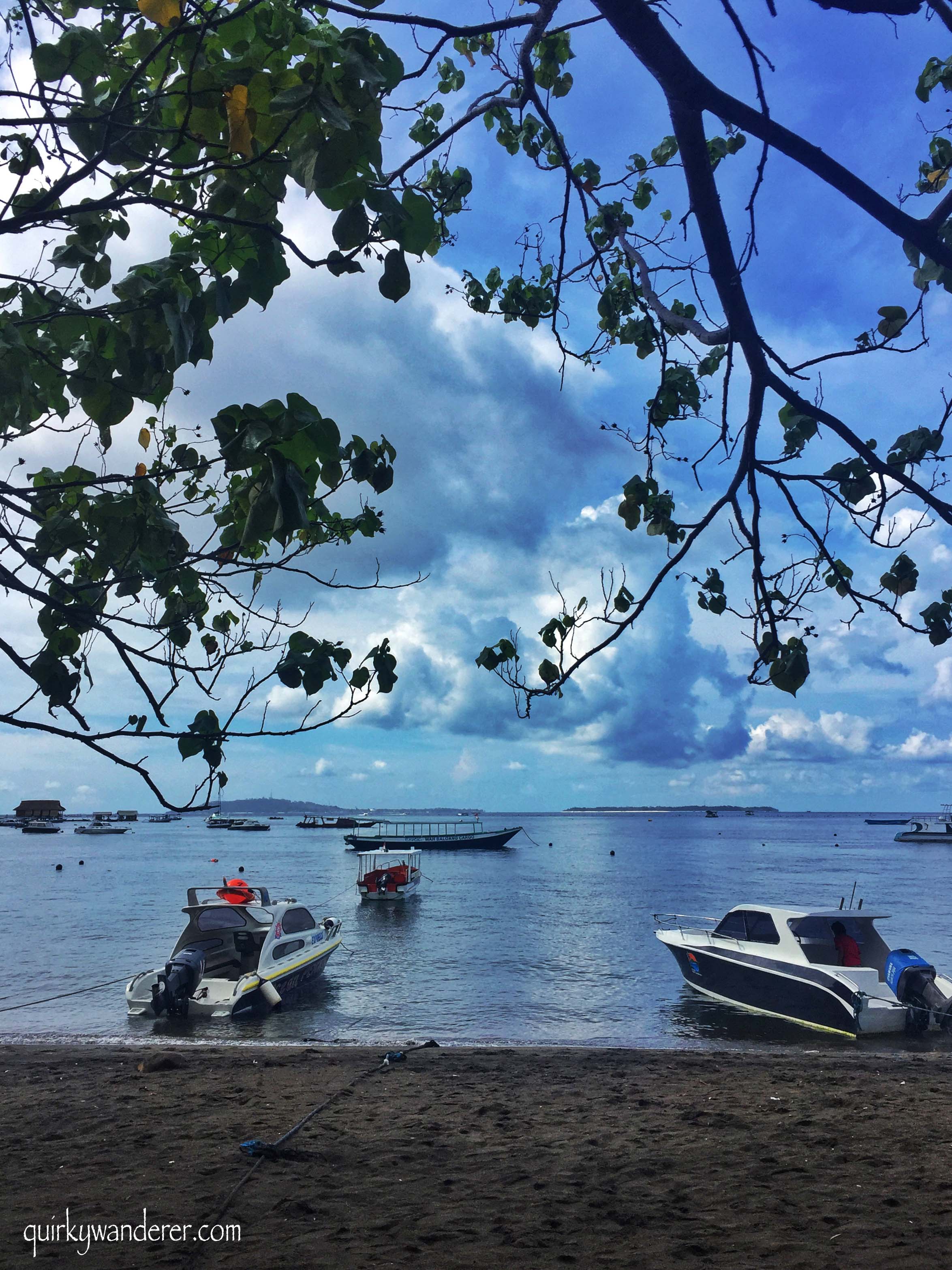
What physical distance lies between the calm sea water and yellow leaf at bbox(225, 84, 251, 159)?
18353 millimetres

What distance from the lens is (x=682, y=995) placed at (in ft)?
79.1

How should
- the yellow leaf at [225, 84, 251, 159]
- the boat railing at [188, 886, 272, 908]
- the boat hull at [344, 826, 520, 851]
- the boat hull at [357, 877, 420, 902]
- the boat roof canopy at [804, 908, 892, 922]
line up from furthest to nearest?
the boat hull at [344, 826, 520, 851], the boat hull at [357, 877, 420, 902], the boat railing at [188, 886, 272, 908], the boat roof canopy at [804, 908, 892, 922], the yellow leaf at [225, 84, 251, 159]

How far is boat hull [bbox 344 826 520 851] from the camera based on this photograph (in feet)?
329

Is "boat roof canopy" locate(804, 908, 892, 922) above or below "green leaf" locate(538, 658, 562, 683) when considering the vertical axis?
below

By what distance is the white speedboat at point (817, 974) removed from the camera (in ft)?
57.7

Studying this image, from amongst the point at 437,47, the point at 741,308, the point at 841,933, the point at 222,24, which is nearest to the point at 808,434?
the point at 741,308

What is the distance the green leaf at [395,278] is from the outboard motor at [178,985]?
63.4ft

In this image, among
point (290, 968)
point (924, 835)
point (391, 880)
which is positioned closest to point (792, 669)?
point (290, 968)

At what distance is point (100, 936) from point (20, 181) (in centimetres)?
3980

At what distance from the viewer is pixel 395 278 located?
296cm

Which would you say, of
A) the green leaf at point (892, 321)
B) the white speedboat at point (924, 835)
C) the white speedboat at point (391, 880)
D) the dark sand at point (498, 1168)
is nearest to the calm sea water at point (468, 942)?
the white speedboat at point (391, 880)

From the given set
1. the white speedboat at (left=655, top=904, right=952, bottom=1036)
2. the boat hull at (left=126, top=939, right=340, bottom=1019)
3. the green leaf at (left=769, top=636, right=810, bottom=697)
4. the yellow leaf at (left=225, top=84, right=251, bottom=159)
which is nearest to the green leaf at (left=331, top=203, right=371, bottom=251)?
the yellow leaf at (left=225, top=84, right=251, bottom=159)

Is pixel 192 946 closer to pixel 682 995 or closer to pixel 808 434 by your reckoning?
pixel 682 995

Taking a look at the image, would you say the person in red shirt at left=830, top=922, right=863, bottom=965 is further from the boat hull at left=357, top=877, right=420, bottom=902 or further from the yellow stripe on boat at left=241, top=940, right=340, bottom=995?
the boat hull at left=357, top=877, right=420, bottom=902
